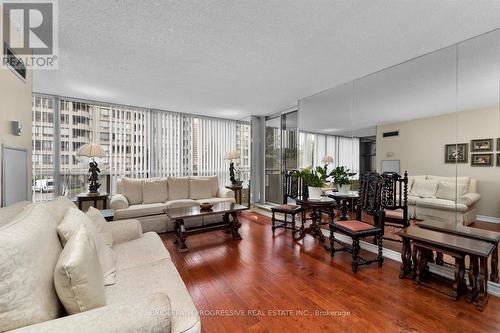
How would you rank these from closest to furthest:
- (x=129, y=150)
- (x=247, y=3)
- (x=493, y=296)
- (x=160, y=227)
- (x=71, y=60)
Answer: (x=247, y=3), (x=493, y=296), (x=71, y=60), (x=160, y=227), (x=129, y=150)

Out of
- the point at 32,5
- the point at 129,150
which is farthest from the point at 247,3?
the point at 129,150

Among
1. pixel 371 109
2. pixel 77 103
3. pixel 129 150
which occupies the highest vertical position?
pixel 77 103

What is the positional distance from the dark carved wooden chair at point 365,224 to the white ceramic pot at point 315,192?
819mm

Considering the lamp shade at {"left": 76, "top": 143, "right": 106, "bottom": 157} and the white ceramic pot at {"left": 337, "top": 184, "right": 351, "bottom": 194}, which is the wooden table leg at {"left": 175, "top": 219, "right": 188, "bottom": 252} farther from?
the white ceramic pot at {"left": 337, "top": 184, "right": 351, "bottom": 194}

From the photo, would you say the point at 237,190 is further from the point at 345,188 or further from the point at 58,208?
the point at 58,208

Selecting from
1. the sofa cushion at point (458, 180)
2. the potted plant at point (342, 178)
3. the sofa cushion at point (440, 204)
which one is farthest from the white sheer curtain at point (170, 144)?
the sofa cushion at point (458, 180)

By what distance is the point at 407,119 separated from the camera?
9.52 ft

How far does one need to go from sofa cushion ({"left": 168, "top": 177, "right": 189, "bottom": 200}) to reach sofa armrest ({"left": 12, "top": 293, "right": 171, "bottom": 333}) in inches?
145

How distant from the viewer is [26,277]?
0.88 metres

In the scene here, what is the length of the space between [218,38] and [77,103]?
12.7ft

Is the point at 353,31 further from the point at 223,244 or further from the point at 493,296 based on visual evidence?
the point at 223,244

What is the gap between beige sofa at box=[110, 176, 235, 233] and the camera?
148 inches

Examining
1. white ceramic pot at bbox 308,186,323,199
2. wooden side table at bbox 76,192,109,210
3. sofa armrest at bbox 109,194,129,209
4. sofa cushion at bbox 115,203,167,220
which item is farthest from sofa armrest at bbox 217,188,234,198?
wooden side table at bbox 76,192,109,210

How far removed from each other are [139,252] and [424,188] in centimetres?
340
